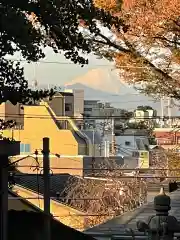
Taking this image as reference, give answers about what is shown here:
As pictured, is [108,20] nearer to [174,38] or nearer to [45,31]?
[45,31]

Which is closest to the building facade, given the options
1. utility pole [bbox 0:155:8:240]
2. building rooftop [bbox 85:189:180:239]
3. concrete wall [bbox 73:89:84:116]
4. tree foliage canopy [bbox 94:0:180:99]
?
concrete wall [bbox 73:89:84:116]

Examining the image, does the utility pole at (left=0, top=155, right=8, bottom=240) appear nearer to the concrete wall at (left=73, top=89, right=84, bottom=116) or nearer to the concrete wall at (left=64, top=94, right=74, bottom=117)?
the concrete wall at (left=64, top=94, right=74, bottom=117)

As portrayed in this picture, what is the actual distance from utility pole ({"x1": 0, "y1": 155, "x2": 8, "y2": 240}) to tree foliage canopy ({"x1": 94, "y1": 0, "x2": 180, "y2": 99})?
7.07 meters

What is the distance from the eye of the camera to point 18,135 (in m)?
41.8

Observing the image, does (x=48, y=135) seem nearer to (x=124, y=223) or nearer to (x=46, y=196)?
(x=124, y=223)

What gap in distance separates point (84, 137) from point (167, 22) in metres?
31.0

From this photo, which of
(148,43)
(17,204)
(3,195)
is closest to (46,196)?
(3,195)

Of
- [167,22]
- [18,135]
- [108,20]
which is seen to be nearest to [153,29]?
[167,22]

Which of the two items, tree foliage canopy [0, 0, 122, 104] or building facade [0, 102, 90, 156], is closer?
tree foliage canopy [0, 0, 122, 104]

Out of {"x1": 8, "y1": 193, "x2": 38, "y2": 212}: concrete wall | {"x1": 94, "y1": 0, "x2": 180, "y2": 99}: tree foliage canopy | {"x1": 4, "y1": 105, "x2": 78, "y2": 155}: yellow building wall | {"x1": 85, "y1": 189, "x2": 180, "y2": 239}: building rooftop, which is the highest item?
{"x1": 94, "y1": 0, "x2": 180, "y2": 99}: tree foliage canopy

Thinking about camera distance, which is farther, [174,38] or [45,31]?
[174,38]

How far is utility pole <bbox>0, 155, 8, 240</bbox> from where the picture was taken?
5832 mm

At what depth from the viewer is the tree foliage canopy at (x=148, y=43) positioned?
1361cm

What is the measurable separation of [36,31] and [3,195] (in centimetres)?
172
